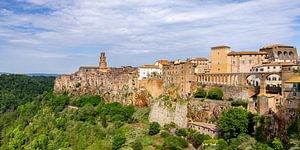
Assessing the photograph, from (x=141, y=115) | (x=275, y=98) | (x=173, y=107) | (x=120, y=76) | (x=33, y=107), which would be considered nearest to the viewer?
(x=275, y=98)

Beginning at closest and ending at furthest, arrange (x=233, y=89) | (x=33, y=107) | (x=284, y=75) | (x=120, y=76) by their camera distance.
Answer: (x=284, y=75), (x=233, y=89), (x=120, y=76), (x=33, y=107)

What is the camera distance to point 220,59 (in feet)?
192

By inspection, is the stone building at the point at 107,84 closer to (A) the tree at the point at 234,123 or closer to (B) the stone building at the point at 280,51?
→ (A) the tree at the point at 234,123

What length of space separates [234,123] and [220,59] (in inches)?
894

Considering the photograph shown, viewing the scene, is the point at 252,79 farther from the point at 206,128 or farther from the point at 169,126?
the point at 169,126

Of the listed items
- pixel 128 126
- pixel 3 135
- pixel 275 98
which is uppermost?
pixel 275 98

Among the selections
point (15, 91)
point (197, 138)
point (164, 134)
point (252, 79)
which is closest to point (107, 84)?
point (164, 134)

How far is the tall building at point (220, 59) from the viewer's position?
188 ft

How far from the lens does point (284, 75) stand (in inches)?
1553

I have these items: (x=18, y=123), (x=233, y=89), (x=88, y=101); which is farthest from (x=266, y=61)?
(x=18, y=123)

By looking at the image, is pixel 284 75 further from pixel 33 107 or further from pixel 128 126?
pixel 33 107

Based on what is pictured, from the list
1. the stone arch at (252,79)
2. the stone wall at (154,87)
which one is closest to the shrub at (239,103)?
the stone arch at (252,79)

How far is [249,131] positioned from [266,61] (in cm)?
2069

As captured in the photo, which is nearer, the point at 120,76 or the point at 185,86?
the point at 185,86
